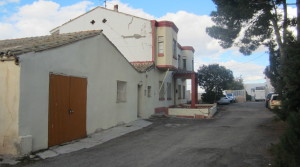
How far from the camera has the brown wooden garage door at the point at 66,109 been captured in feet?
33.9

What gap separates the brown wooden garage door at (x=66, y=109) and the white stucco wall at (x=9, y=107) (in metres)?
1.40

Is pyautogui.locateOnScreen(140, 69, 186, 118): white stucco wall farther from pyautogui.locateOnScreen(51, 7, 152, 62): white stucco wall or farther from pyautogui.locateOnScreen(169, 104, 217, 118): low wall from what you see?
pyautogui.locateOnScreen(51, 7, 152, 62): white stucco wall

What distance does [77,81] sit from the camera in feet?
38.5

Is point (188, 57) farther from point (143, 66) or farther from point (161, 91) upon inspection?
point (143, 66)

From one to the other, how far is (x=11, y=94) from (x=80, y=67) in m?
3.38

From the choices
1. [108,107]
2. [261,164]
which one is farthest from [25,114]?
[261,164]

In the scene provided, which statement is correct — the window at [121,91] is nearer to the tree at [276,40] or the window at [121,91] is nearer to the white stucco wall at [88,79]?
the white stucco wall at [88,79]

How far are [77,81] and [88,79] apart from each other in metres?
0.87

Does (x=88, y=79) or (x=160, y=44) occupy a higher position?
(x=160, y=44)

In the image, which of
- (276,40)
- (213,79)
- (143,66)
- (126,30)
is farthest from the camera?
(213,79)

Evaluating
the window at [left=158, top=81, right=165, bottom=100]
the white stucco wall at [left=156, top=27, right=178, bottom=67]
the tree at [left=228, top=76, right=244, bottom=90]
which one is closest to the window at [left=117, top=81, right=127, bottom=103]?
the white stucco wall at [left=156, top=27, right=178, bottom=67]

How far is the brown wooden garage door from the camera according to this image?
10328mm

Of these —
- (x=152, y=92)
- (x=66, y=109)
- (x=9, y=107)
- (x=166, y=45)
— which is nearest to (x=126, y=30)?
(x=166, y=45)

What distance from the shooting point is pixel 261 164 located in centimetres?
787
